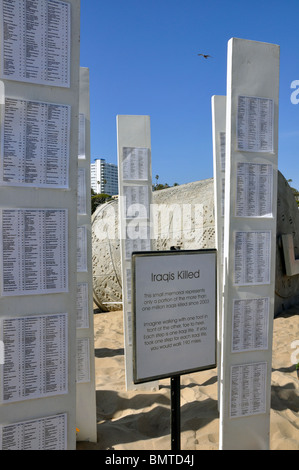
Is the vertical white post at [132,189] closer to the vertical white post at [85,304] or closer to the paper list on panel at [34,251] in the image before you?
the vertical white post at [85,304]

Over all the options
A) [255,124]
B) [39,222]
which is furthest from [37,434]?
[255,124]

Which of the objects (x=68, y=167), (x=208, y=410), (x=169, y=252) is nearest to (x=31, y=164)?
(x=68, y=167)

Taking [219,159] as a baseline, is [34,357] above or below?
below

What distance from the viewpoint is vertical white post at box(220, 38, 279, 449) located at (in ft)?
8.29

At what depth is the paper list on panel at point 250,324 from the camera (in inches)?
Answer: 103

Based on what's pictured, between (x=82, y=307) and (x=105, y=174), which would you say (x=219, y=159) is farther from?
(x=105, y=174)

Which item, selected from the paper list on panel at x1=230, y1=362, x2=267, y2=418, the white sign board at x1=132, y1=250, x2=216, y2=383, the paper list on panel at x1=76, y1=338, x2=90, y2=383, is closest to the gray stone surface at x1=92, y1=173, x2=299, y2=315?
the paper list on panel at x1=76, y1=338, x2=90, y2=383

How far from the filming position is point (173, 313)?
6.86 feet

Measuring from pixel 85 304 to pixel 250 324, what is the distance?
1257 mm

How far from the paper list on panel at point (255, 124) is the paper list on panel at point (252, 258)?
585 millimetres

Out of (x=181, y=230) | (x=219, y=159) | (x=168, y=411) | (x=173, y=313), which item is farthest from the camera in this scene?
(x=181, y=230)

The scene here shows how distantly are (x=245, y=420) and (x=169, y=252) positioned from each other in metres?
1.41

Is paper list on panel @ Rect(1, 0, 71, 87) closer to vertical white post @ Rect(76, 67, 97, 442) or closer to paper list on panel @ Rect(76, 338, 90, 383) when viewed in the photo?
vertical white post @ Rect(76, 67, 97, 442)
